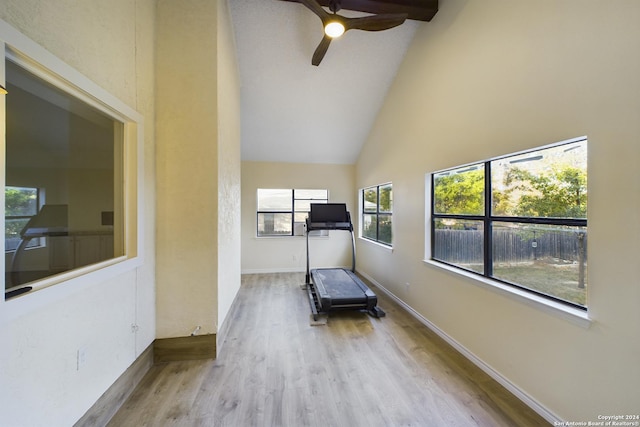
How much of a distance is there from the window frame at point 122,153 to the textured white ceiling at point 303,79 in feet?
7.39

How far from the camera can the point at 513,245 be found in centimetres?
221

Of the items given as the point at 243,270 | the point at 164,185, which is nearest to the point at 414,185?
the point at 164,185

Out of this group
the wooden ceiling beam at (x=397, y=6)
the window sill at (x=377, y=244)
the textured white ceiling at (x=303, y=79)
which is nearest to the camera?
the wooden ceiling beam at (x=397, y=6)

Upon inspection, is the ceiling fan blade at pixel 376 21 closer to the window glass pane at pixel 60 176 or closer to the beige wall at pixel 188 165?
the beige wall at pixel 188 165

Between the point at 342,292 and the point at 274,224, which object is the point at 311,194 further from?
the point at 342,292

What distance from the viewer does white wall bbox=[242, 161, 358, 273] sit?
5.79 meters

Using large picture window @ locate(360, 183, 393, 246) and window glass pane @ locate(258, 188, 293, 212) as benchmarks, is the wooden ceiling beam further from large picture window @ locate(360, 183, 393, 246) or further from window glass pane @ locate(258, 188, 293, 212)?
window glass pane @ locate(258, 188, 293, 212)

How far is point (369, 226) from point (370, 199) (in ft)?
2.00

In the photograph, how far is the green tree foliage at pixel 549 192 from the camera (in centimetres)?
171

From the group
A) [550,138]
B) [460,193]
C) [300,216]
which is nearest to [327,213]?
[300,216]

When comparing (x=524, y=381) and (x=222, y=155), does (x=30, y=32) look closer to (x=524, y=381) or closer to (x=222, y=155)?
(x=222, y=155)

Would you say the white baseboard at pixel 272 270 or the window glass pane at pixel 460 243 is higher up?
the window glass pane at pixel 460 243

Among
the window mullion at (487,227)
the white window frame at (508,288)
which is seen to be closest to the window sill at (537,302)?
the white window frame at (508,288)

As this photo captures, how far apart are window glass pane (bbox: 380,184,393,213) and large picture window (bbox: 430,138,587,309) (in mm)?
1562
